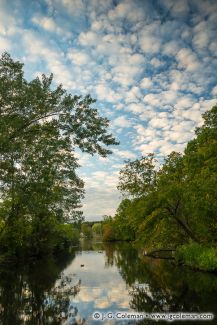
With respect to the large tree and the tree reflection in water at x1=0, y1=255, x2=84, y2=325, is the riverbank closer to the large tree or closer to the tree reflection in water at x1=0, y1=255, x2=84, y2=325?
the tree reflection in water at x1=0, y1=255, x2=84, y2=325

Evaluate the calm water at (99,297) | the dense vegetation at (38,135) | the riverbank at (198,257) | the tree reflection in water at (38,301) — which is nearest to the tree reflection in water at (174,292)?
the calm water at (99,297)

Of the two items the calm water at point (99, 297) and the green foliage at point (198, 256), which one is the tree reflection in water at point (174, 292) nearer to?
the calm water at point (99, 297)

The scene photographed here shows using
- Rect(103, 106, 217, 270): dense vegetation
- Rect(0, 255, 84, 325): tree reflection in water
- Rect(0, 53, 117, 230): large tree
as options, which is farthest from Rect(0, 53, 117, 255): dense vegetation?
Rect(103, 106, 217, 270): dense vegetation

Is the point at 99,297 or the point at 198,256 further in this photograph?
the point at 198,256

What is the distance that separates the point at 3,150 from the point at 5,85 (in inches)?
135

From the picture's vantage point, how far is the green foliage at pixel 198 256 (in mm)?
31719

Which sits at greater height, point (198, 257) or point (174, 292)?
point (198, 257)

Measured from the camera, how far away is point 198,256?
117ft

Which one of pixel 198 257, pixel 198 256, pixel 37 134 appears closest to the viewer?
pixel 37 134

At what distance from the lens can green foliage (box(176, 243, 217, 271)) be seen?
104ft

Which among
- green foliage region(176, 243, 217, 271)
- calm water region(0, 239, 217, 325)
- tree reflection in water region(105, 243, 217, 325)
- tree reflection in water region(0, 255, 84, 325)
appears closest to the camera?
tree reflection in water region(0, 255, 84, 325)

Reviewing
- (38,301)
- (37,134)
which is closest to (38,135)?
(37,134)

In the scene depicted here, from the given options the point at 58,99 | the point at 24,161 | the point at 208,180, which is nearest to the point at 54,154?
the point at 24,161

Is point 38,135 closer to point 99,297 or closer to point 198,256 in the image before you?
point 99,297
